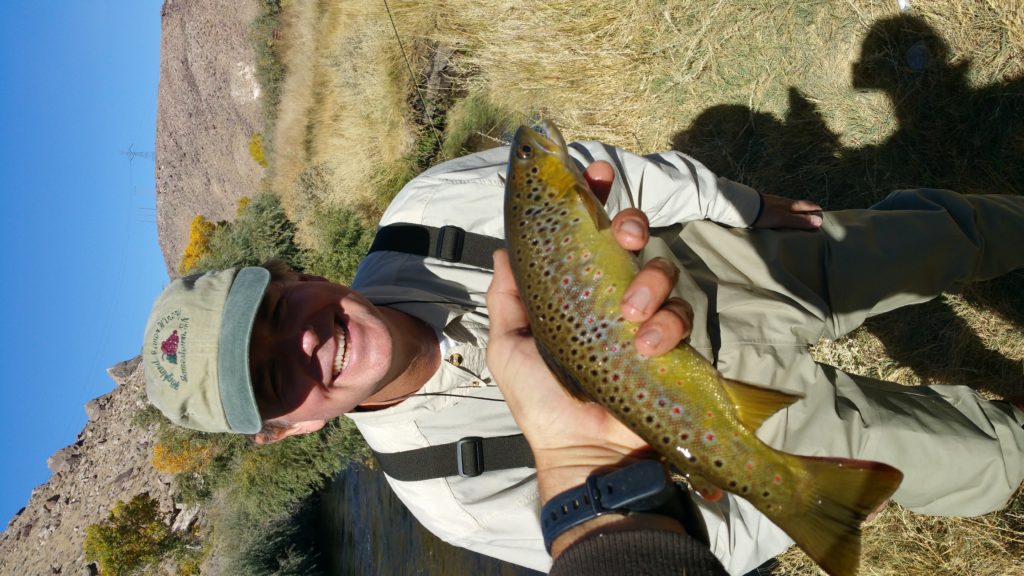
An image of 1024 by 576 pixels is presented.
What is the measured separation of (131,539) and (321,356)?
11.6m

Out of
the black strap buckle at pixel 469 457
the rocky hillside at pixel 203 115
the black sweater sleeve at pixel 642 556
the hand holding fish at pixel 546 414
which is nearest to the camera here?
the black sweater sleeve at pixel 642 556

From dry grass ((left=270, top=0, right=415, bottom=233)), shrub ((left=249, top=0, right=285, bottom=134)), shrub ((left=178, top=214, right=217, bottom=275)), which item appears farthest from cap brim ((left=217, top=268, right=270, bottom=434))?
shrub ((left=178, top=214, right=217, bottom=275))

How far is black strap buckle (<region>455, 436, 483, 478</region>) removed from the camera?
283 centimetres

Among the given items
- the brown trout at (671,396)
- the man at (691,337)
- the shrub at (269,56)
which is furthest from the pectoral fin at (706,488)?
the shrub at (269,56)

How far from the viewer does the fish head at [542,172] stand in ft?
7.91

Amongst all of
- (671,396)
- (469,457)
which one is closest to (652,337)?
(671,396)

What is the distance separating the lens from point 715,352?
2.51m

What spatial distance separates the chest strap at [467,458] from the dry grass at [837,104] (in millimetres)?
2659

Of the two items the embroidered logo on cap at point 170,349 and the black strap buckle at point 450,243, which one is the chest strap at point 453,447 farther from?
the embroidered logo on cap at point 170,349

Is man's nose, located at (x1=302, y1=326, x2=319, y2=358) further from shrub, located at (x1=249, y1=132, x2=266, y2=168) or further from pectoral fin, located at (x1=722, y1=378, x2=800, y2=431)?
shrub, located at (x1=249, y1=132, x2=266, y2=168)

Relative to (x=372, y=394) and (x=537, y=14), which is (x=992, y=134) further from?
(x=537, y=14)

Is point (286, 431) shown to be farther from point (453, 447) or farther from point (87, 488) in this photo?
point (87, 488)

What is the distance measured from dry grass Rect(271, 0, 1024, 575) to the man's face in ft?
11.4

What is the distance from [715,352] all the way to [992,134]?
9.15ft
